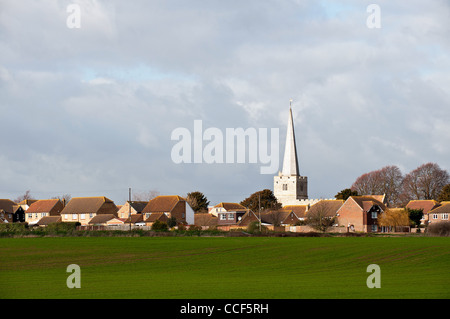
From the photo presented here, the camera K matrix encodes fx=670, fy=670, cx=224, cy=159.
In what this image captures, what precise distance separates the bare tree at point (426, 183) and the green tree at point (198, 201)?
163ft

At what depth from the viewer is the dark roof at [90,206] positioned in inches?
5953

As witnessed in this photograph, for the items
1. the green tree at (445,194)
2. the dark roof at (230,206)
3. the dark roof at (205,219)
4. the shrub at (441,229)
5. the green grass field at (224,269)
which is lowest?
the green grass field at (224,269)

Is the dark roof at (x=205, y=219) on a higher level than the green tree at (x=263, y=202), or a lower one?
lower

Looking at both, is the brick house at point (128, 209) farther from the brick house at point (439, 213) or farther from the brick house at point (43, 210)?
the brick house at point (439, 213)

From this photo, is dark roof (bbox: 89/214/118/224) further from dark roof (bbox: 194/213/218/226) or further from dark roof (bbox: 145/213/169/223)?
dark roof (bbox: 194/213/218/226)

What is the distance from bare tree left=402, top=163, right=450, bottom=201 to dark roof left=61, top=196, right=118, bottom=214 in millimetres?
72332

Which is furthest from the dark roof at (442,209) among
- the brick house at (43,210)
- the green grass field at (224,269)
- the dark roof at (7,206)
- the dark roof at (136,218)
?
the dark roof at (7,206)

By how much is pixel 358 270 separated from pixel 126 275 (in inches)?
600

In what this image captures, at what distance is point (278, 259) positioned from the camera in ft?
175

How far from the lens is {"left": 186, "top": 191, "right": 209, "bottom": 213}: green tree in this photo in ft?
533

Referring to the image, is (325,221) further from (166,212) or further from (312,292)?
(312,292)

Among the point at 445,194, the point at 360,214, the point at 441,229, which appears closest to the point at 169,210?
the point at 360,214

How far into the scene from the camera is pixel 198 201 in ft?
544

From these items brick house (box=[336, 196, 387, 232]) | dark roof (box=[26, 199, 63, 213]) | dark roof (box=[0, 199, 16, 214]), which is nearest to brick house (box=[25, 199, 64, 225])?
dark roof (box=[26, 199, 63, 213])
